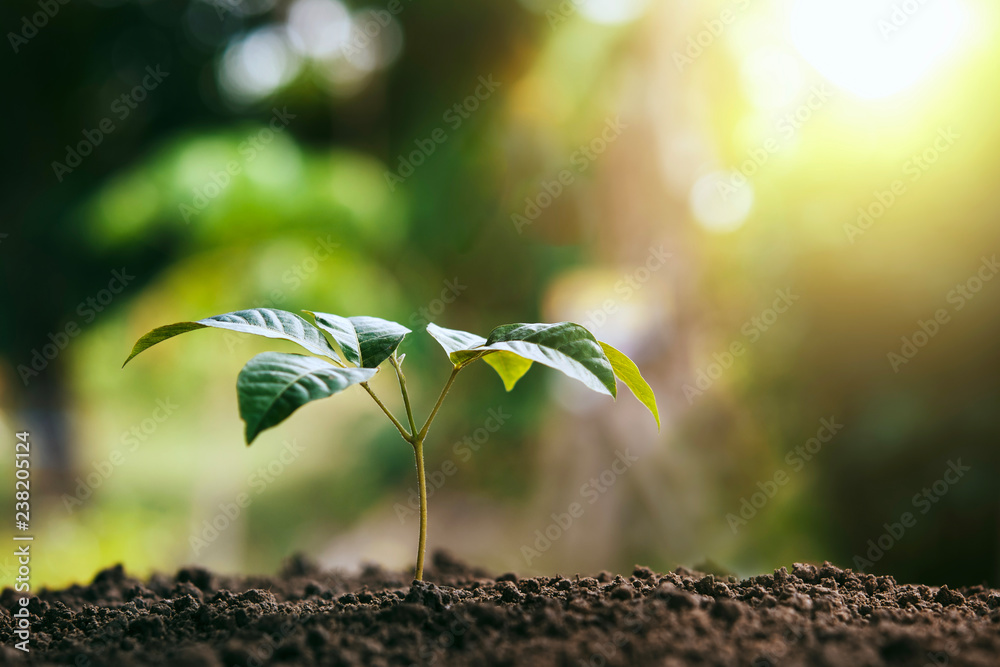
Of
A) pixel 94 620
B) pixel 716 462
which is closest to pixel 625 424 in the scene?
pixel 716 462

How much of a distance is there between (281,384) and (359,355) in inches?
6.7

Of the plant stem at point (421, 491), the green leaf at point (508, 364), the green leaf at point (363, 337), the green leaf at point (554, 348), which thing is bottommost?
the plant stem at point (421, 491)

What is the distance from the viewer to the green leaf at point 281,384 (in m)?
0.59

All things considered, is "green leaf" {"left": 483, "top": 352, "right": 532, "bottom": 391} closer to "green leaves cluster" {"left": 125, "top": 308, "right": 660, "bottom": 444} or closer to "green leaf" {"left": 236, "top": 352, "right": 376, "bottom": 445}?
"green leaves cluster" {"left": 125, "top": 308, "right": 660, "bottom": 444}

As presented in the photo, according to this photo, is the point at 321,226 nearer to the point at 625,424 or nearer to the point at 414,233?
the point at 414,233

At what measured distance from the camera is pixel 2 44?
121 inches

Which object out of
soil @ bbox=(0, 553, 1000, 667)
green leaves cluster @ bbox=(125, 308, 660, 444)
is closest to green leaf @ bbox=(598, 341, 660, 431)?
green leaves cluster @ bbox=(125, 308, 660, 444)

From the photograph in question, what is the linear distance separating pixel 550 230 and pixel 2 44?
273cm

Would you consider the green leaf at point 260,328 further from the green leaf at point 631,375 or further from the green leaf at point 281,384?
the green leaf at point 631,375


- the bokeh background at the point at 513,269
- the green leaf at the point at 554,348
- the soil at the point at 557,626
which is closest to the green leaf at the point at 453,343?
the green leaf at the point at 554,348

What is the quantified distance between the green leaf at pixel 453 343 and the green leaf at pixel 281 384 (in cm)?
13

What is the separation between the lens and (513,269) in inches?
135

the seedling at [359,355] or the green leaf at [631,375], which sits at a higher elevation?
the green leaf at [631,375]

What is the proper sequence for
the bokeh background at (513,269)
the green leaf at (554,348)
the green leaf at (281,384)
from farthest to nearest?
the bokeh background at (513,269)
the green leaf at (554,348)
the green leaf at (281,384)
